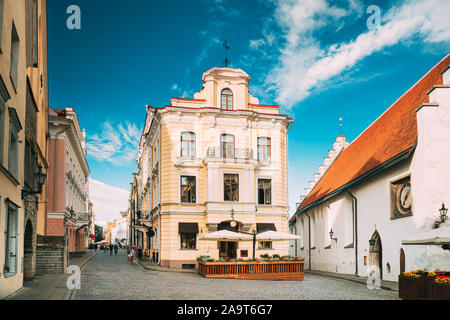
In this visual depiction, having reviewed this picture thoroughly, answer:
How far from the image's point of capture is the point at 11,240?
14.6 meters

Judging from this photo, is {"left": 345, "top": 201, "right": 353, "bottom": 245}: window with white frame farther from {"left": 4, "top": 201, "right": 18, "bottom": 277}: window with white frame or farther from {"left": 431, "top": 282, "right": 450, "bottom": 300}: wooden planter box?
{"left": 4, "top": 201, "right": 18, "bottom": 277}: window with white frame

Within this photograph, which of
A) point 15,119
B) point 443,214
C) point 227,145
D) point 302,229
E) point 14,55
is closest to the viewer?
point 15,119

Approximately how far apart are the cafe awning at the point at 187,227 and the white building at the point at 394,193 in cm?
925

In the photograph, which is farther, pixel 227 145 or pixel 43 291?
pixel 227 145

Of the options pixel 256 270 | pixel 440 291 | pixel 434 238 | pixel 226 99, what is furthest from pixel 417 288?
pixel 226 99

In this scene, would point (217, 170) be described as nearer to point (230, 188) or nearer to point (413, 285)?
point (230, 188)

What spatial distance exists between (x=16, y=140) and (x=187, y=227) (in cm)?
1858

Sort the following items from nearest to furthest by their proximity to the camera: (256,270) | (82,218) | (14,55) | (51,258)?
1. (14,55)
2. (51,258)
3. (256,270)
4. (82,218)

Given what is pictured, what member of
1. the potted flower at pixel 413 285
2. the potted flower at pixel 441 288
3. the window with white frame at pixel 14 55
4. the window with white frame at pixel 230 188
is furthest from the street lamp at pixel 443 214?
the window with white frame at pixel 230 188

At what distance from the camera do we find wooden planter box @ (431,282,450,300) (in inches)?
533

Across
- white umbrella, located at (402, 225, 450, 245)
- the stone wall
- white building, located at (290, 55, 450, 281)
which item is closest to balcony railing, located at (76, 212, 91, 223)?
white building, located at (290, 55, 450, 281)

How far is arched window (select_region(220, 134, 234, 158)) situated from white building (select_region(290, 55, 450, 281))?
23.9 feet

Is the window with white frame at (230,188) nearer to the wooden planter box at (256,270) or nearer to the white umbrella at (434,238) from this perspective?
the wooden planter box at (256,270)

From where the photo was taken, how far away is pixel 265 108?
36.2m
